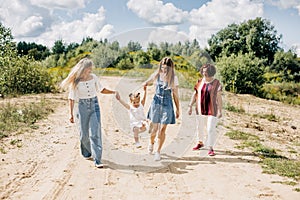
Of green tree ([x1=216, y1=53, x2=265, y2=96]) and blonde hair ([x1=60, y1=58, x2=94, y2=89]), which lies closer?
blonde hair ([x1=60, y1=58, x2=94, y2=89])

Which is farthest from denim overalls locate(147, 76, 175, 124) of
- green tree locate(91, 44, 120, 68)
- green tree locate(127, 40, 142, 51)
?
green tree locate(91, 44, 120, 68)

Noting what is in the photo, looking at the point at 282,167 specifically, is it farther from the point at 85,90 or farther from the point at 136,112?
the point at 85,90

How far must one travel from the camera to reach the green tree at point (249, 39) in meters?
45.5

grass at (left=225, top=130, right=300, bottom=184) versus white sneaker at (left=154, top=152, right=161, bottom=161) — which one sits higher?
white sneaker at (left=154, top=152, right=161, bottom=161)

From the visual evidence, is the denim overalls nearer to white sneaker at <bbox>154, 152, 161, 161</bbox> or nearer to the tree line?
white sneaker at <bbox>154, 152, 161, 161</bbox>

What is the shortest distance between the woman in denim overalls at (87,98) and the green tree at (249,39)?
40.1 metres

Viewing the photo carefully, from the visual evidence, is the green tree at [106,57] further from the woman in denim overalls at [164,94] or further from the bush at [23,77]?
the bush at [23,77]

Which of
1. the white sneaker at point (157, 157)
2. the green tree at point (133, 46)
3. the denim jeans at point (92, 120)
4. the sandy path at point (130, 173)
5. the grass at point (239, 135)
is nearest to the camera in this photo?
the sandy path at point (130, 173)

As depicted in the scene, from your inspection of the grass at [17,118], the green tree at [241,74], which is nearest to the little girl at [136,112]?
the grass at [17,118]

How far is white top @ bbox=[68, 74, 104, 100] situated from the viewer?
604 cm

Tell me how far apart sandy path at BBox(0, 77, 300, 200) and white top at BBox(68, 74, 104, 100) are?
48.1 inches

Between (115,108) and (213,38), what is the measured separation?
36.6 m

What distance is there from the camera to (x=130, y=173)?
5.80 meters

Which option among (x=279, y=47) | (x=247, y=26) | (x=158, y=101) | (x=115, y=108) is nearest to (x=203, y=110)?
(x=158, y=101)
